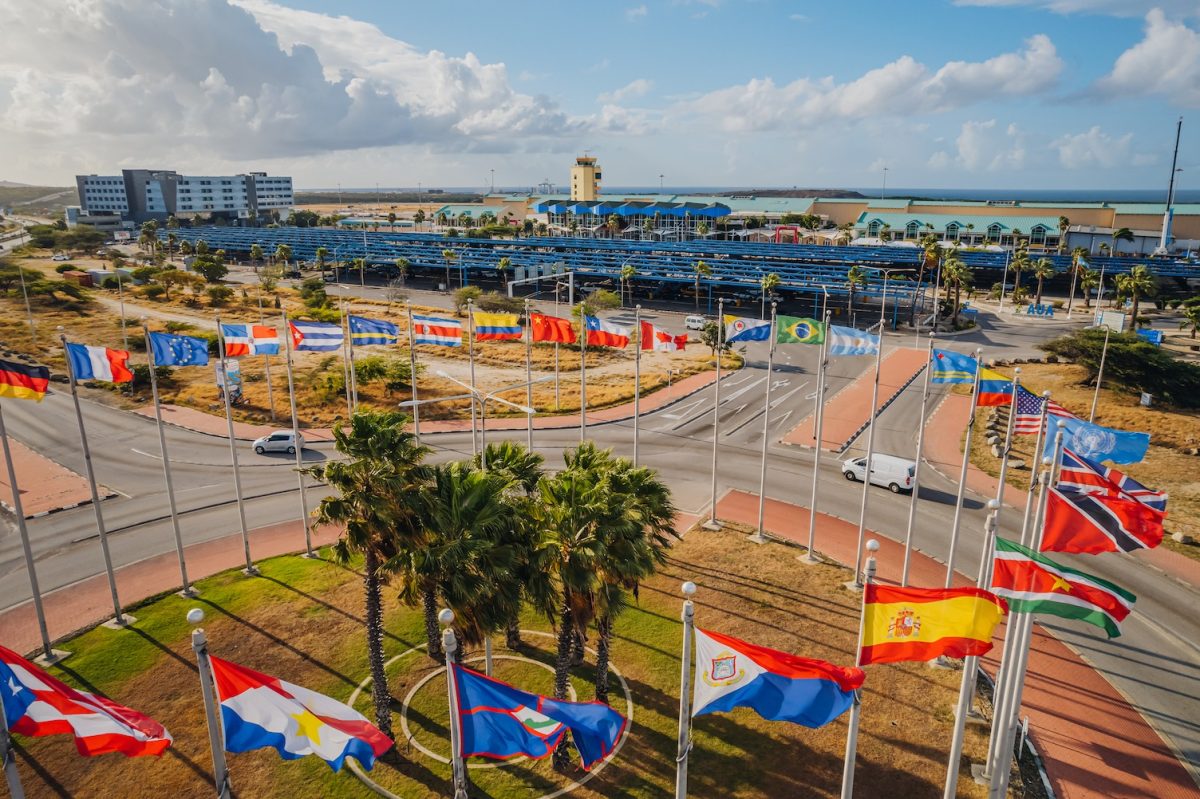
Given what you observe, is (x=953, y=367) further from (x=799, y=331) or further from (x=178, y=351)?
(x=178, y=351)

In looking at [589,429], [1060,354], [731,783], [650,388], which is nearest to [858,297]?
[1060,354]

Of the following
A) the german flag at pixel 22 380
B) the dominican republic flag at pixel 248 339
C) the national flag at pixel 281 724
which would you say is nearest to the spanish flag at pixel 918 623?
the national flag at pixel 281 724

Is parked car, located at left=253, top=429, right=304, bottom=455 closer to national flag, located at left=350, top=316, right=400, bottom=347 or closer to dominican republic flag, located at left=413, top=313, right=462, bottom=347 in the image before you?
national flag, located at left=350, top=316, right=400, bottom=347

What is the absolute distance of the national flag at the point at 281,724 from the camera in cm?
1306

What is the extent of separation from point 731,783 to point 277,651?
1632 centimetres

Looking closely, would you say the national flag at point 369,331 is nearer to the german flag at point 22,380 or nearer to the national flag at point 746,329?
the german flag at point 22,380

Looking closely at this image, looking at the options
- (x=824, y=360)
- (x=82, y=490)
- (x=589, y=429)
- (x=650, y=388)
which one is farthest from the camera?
(x=650, y=388)

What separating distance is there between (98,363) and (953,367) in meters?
32.4

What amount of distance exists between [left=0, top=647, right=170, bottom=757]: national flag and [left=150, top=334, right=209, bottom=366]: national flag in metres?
20.4

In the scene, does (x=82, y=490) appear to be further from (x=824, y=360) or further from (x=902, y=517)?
(x=902, y=517)

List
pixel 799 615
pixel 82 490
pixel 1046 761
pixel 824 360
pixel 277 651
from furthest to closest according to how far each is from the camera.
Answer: pixel 82 490 → pixel 824 360 → pixel 799 615 → pixel 277 651 → pixel 1046 761

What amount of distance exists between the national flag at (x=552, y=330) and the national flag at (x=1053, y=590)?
26359mm

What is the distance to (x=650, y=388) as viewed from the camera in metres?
61.2

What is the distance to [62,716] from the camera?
13.1 meters
